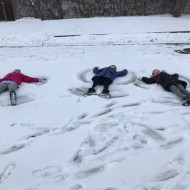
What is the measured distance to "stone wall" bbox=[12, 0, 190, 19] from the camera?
12.0 meters

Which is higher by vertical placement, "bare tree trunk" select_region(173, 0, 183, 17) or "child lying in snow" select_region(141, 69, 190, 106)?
"bare tree trunk" select_region(173, 0, 183, 17)

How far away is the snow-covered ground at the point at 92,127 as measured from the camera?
3092 millimetres

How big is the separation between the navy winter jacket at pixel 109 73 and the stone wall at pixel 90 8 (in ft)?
22.6

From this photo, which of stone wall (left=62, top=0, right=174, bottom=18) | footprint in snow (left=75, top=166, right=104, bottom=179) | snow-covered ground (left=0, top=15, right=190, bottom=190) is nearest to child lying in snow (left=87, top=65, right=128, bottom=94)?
snow-covered ground (left=0, top=15, right=190, bottom=190)

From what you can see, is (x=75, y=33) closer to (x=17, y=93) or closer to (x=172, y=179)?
(x=17, y=93)

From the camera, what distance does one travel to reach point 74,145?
3645 mm

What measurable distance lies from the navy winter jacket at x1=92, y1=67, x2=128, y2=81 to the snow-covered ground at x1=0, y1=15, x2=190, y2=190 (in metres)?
0.22

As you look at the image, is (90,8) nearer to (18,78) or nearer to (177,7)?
(177,7)

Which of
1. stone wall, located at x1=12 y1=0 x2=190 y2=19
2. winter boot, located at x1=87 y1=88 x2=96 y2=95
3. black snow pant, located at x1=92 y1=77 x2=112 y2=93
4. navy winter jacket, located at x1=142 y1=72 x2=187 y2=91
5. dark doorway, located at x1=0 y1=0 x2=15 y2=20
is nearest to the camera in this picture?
winter boot, located at x1=87 y1=88 x2=96 y2=95

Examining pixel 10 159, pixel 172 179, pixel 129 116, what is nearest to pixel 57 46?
pixel 129 116

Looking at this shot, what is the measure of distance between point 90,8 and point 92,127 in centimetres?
956

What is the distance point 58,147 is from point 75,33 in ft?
23.9

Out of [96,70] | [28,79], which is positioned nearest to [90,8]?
[96,70]

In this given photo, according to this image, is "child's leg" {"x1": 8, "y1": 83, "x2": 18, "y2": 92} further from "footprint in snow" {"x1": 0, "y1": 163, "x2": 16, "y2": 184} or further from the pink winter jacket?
"footprint in snow" {"x1": 0, "y1": 163, "x2": 16, "y2": 184}
